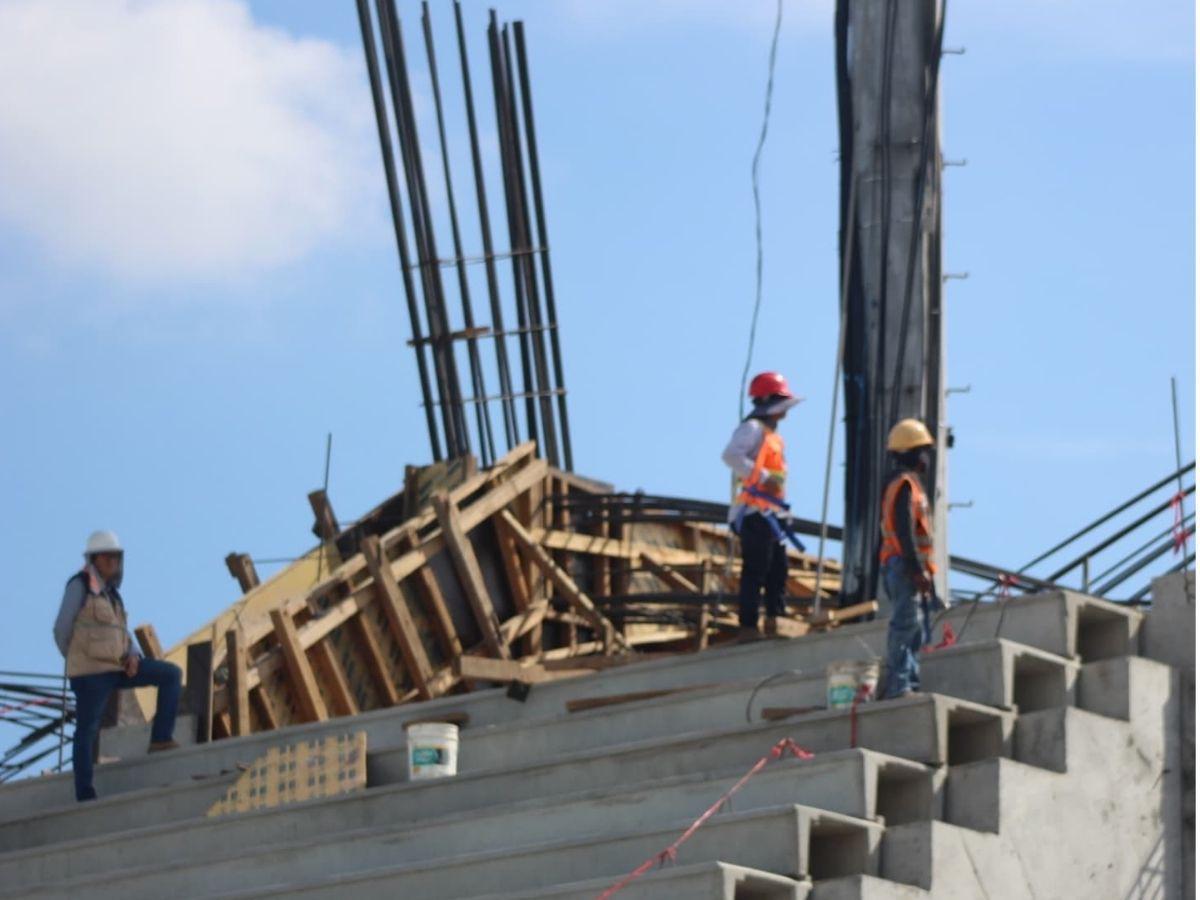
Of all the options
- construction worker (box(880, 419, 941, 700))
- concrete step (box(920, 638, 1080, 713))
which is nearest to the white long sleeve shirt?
construction worker (box(880, 419, 941, 700))

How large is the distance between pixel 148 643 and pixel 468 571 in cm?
324

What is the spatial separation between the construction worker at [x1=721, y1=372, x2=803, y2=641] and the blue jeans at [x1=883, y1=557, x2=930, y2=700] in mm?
2573

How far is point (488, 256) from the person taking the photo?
24906 mm

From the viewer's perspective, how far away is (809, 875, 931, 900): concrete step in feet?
39.7

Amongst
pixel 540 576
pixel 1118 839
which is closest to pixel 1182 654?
pixel 1118 839

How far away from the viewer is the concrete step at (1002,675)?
1403 cm

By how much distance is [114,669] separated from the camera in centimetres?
1669

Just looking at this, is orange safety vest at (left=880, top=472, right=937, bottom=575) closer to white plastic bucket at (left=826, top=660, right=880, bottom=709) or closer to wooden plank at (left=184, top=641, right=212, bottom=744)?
white plastic bucket at (left=826, top=660, right=880, bottom=709)

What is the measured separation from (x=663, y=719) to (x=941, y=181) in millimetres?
5113

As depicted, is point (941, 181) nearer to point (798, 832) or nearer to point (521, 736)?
point (521, 736)

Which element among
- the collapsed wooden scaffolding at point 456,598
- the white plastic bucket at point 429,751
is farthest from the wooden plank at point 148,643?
the white plastic bucket at point 429,751

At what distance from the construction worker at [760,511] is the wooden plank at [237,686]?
4.09 metres

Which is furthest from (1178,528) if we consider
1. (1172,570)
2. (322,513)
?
(322,513)

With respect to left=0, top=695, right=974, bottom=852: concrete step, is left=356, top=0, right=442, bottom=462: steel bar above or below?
above
